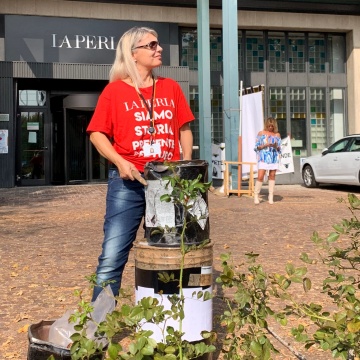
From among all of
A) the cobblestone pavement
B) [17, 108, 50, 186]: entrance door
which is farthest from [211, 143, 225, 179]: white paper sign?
[17, 108, 50, 186]: entrance door

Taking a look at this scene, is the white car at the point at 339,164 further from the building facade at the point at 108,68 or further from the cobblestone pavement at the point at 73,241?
the building facade at the point at 108,68

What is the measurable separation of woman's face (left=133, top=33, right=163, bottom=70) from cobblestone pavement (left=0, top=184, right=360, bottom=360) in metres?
1.92

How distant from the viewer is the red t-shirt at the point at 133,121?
11.9ft

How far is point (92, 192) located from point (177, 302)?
48.2 feet

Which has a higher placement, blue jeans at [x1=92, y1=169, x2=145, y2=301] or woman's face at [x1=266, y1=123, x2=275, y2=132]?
woman's face at [x1=266, y1=123, x2=275, y2=132]

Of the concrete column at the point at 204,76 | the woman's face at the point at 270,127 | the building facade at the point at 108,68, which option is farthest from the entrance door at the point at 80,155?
the woman's face at the point at 270,127

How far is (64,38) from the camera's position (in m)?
19.6

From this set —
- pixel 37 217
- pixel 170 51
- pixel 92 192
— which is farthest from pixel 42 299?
pixel 170 51

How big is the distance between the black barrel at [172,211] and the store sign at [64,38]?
1709 centimetres

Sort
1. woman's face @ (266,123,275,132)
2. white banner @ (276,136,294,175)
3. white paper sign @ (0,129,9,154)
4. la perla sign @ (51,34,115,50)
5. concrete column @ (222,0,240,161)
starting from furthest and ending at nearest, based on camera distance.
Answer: la perla sign @ (51,34,115,50) → white paper sign @ (0,129,9,154) → white banner @ (276,136,294,175) → concrete column @ (222,0,240,161) → woman's face @ (266,123,275,132)

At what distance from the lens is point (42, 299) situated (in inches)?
207

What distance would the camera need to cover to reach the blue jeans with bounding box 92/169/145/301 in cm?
364

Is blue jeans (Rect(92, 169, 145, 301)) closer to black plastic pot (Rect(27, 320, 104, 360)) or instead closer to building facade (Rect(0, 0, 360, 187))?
black plastic pot (Rect(27, 320, 104, 360))

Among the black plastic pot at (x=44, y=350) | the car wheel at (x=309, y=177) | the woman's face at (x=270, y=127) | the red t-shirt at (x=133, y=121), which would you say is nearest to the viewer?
the black plastic pot at (x=44, y=350)
